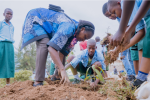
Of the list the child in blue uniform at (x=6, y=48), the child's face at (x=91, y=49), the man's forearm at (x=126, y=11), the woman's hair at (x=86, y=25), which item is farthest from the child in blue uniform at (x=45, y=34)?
the child in blue uniform at (x=6, y=48)

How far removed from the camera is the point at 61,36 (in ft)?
5.59

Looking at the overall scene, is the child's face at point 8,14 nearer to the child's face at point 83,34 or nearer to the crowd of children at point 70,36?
the crowd of children at point 70,36

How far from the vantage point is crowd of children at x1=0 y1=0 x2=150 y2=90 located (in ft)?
3.73

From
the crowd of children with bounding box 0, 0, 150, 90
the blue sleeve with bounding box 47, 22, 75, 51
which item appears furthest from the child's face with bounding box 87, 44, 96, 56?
the blue sleeve with bounding box 47, 22, 75, 51

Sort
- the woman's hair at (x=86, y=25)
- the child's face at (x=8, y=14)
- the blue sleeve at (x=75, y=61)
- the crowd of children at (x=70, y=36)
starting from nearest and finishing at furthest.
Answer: the crowd of children at (x=70, y=36), the woman's hair at (x=86, y=25), the blue sleeve at (x=75, y=61), the child's face at (x=8, y=14)

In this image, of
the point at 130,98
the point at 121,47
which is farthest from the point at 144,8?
the point at 130,98

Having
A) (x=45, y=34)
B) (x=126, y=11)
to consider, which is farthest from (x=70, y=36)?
(x=126, y=11)

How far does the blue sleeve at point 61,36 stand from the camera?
64.7 inches

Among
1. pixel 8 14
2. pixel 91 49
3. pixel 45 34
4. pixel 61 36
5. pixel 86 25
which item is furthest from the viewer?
pixel 8 14

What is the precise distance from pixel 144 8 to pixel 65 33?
3.56 feet

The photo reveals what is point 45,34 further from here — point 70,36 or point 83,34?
point 83,34

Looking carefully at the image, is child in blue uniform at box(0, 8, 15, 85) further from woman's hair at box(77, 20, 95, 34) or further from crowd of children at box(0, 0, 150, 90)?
woman's hair at box(77, 20, 95, 34)

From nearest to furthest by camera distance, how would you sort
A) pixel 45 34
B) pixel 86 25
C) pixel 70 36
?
pixel 45 34
pixel 70 36
pixel 86 25

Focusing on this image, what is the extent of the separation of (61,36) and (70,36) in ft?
0.85
